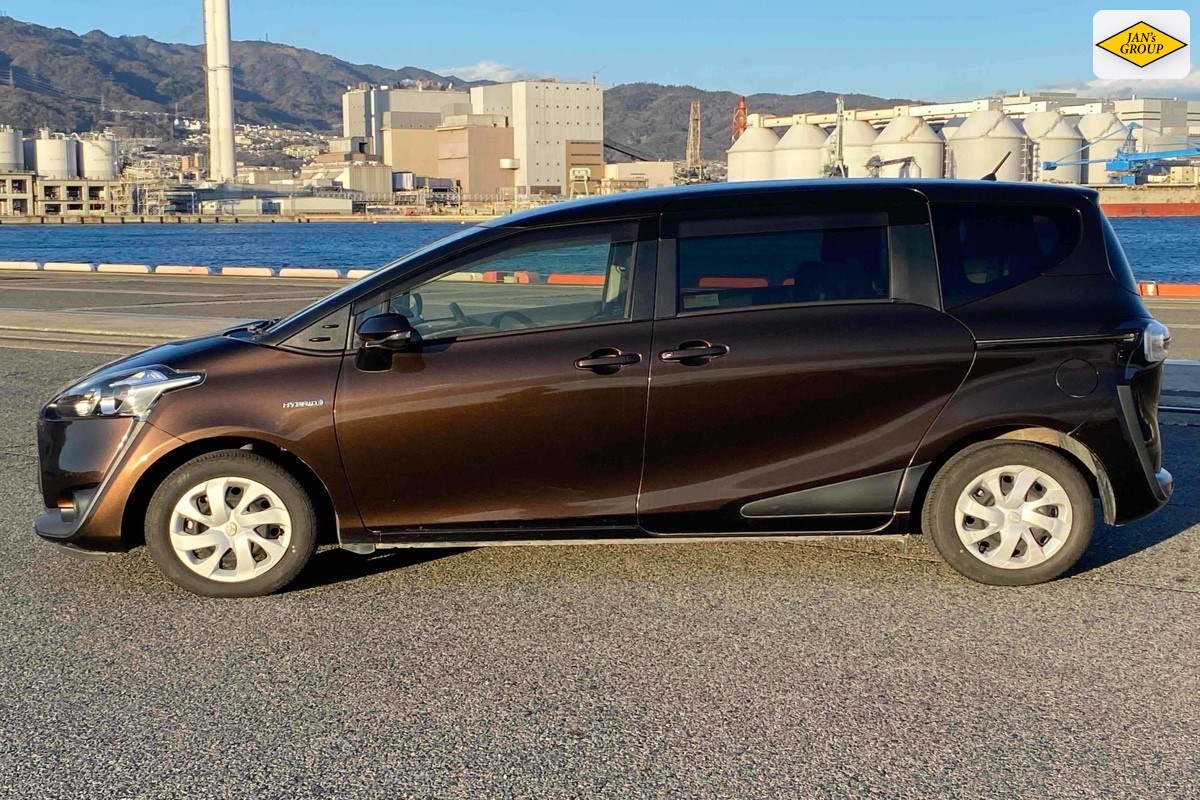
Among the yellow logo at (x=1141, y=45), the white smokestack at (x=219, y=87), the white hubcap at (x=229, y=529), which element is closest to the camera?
the white hubcap at (x=229, y=529)

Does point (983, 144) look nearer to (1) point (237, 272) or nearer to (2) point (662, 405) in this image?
(1) point (237, 272)

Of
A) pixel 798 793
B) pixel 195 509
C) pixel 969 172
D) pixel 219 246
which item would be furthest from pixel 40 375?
pixel 969 172

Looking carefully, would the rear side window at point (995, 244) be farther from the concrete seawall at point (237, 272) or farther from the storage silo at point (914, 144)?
the storage silo at point (914, 144)

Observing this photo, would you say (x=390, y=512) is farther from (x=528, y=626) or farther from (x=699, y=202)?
(x=699, y=202)

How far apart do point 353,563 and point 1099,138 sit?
156 metres

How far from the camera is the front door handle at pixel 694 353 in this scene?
16.9 feet

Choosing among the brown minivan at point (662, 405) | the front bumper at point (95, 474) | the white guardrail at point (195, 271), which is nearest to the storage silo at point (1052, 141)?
A: the white guardrail at point (195, 271)

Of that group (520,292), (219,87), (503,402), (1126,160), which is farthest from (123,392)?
(219,87)

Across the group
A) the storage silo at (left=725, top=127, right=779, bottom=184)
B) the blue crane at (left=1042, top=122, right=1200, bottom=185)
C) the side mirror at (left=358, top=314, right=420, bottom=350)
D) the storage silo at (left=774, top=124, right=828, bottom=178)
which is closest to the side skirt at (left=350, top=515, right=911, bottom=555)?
the side mirror at (left=358, top=314, right=420, bottom=350)

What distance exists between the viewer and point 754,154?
131 metres

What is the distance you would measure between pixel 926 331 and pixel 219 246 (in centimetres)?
10506

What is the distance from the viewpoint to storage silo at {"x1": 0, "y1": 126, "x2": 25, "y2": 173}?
19238 centimetres

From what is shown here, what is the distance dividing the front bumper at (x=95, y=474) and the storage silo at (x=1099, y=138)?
15524 centimetres

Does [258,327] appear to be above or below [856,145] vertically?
below
